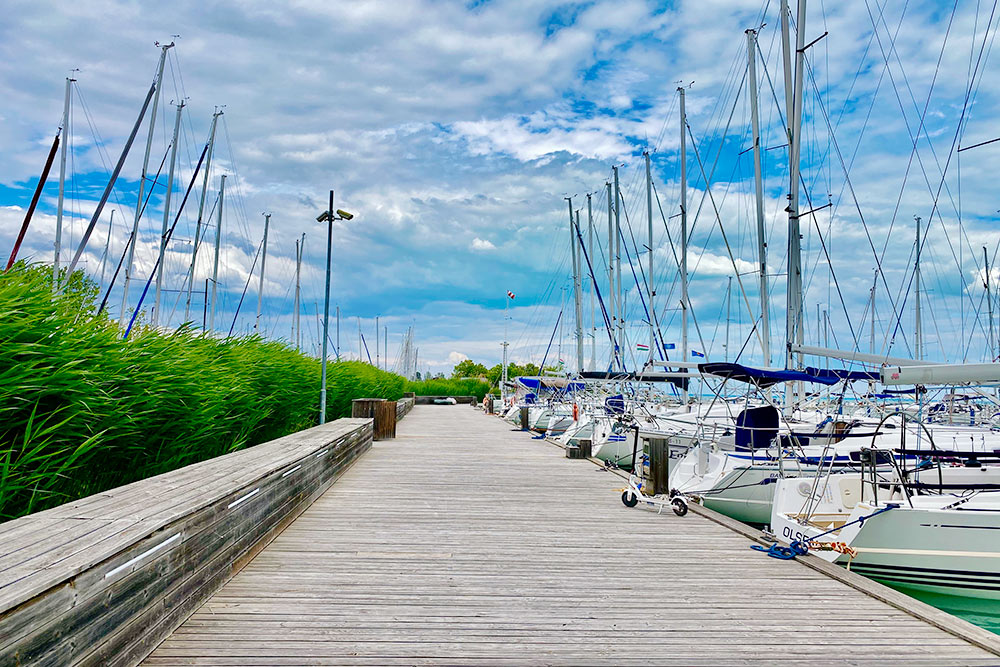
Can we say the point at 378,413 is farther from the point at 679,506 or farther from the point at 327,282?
the point at 679,506

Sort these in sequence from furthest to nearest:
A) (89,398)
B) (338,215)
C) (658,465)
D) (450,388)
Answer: (450,388) < (338,215) < (658,465) < (89,398)

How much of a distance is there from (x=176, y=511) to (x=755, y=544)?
538cm

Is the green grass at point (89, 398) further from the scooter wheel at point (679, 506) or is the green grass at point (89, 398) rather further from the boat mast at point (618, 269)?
the boat mast at point (618, 269)

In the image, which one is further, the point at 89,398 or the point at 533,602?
the point at 89,398

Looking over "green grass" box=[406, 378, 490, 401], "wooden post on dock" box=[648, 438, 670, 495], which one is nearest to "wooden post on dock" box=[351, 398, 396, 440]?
"wooden post on dock" box=[648, 438, 670, 495]

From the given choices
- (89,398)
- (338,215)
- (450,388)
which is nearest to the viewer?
(89,398)

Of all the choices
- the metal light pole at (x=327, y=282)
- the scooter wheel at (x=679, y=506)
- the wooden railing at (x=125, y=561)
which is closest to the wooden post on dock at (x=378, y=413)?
the metal light pole at (x=327, y=282)

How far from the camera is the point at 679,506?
881cm

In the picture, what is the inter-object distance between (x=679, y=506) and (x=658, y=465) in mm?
858

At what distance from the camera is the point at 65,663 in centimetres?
304

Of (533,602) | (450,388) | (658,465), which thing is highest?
(658,465)

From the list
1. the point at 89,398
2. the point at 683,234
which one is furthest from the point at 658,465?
the point at 683,234

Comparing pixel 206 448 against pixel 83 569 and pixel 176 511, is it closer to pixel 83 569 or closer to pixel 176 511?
pixel 176 511

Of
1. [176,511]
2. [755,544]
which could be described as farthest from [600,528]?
[176,511]
